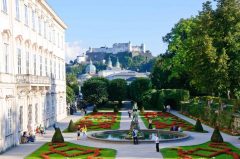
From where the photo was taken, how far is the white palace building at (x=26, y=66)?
33.9 meters

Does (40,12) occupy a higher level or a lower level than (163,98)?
higher

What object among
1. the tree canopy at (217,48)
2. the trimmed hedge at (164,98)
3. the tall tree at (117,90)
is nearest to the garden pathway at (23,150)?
the tree canopy at (217,48)

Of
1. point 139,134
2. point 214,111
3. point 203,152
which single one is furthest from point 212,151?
point 214,111

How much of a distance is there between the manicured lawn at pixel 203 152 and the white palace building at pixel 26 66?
A: 12710mm

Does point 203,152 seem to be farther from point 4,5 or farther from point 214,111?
point 214,111

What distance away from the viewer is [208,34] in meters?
47.4

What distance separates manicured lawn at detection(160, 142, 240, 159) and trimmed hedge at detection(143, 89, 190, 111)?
45.0 metres

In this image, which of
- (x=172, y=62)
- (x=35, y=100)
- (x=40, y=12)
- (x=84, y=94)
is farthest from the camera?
(x=84, y=94)

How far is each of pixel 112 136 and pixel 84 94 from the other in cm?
4810

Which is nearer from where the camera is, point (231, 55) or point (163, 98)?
point (231, 55)

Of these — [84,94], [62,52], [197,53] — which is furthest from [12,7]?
[84,94]

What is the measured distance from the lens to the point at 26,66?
42.1m

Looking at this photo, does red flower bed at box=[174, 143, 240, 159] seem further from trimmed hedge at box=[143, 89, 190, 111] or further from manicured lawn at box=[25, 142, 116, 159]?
trimmed hedge at box=[143, 89, 190, 111]

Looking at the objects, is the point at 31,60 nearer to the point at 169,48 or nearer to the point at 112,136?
the point at 112,136
